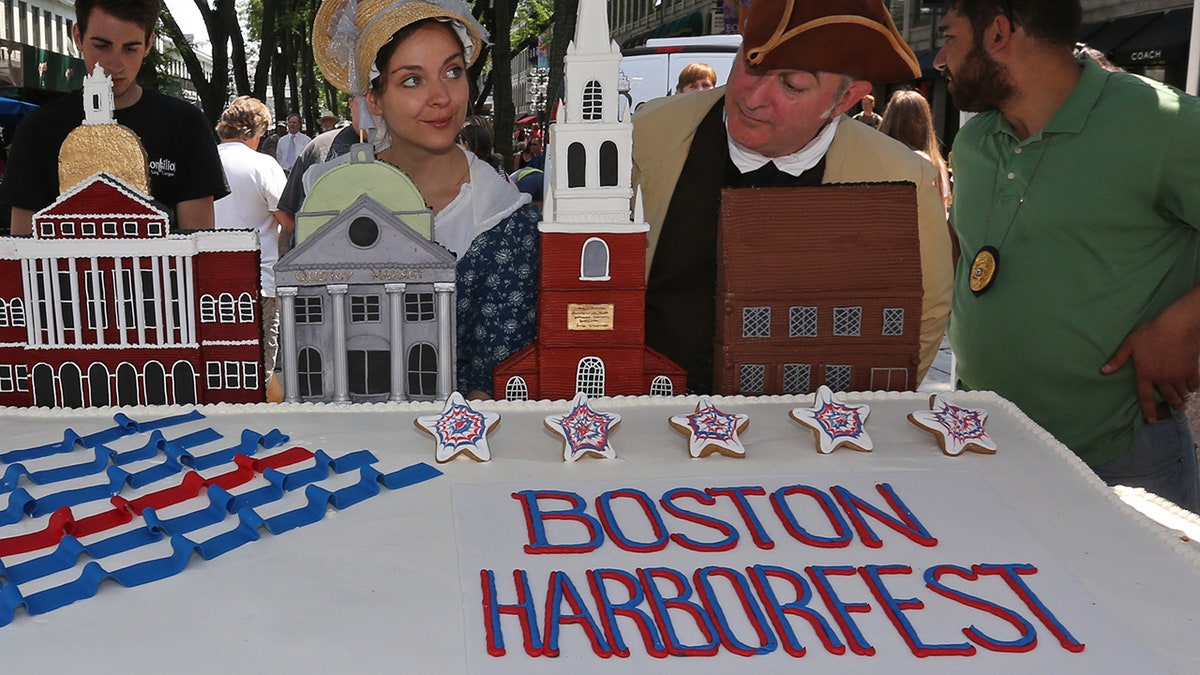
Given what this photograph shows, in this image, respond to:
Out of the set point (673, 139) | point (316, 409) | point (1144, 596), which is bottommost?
point (1144, 596)

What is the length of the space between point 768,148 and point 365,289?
135cm

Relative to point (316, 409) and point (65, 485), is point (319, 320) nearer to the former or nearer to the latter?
point (316, 409)

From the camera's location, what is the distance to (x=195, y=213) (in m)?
3.32

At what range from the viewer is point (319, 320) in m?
2.56

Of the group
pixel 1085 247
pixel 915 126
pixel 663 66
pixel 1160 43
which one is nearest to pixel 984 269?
pixel 1085 247

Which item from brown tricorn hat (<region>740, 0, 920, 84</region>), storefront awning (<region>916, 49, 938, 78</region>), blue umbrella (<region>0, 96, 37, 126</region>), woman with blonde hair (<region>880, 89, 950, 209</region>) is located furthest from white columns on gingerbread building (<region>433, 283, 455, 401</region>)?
storefront awning (<region>916, 49, 938, 78</region>)

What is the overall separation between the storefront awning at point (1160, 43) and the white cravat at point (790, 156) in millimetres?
12668

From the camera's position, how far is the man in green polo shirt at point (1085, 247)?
2.81 metres

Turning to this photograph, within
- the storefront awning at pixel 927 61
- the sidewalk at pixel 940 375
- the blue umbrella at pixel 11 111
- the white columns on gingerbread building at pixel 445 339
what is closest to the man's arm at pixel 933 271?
the white columns on gingerbread building at pixel 445 339

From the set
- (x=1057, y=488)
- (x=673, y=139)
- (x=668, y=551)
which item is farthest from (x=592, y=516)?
(x=673, y=139)

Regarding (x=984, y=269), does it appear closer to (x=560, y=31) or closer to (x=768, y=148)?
(x=768, y=148)

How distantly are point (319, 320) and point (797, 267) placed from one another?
4.23 feet

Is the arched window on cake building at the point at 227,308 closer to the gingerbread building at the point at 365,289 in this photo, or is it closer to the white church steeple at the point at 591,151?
the gingerbread building at the point at 365,289

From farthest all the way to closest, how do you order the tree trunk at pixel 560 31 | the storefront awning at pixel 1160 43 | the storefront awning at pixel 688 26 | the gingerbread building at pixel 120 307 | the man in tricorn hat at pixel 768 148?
the storefront awning at pixel 688 26 → the storefront awning at pixel 1160 43 → the tree trunk at pixel 560 31 → the man in tricorn hat at pixel 768 148 → the gingerbread building at pixel 120 307
